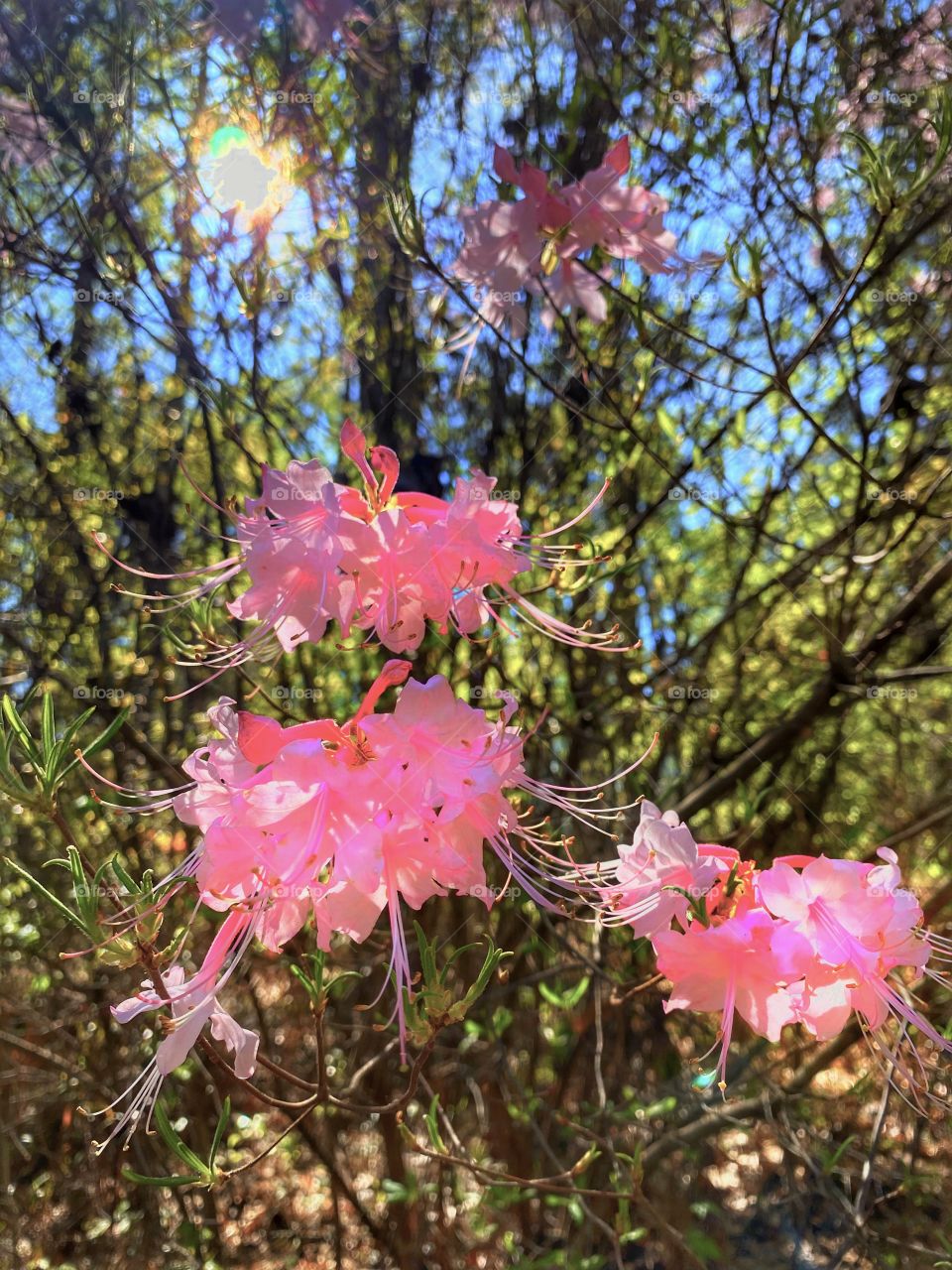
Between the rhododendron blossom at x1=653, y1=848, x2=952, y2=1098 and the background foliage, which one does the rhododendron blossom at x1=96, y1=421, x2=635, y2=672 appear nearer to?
the rhododendron blossom at x1=653, y1=848, x2=952, y2=1098

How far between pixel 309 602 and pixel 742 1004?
69 cm

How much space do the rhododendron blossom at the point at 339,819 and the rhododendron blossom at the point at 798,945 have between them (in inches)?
11.2

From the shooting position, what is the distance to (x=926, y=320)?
2070mm

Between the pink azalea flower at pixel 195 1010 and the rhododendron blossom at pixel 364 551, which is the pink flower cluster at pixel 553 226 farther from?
the pink azalea flower at pixel 195 1010

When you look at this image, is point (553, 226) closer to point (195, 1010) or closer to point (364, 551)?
point (364, 551)

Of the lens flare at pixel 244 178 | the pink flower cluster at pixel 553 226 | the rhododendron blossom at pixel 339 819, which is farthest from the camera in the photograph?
the lens flare at pixel 244 178

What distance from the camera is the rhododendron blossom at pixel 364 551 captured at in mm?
898

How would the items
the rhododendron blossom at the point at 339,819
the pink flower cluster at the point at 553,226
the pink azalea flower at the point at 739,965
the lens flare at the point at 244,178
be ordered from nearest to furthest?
the rhododendron blossom at the point at 339,819, the pink azalea flower at the point at 739,965, the pink flower cluster at the point at 553,226, the lens flare at the point at 244,178

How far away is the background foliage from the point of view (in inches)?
75.7

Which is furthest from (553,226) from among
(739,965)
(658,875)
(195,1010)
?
(195,1010)

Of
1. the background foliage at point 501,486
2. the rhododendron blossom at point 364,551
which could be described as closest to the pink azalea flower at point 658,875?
the rhododendron blossom at point 364,551

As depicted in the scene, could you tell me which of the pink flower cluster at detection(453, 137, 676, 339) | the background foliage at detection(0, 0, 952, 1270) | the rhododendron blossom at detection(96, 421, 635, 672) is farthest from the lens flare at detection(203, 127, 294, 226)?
the rhododendron blossom at detection(96, 421, 635, 672)

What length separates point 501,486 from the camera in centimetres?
213

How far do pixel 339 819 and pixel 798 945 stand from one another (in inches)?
20.5
